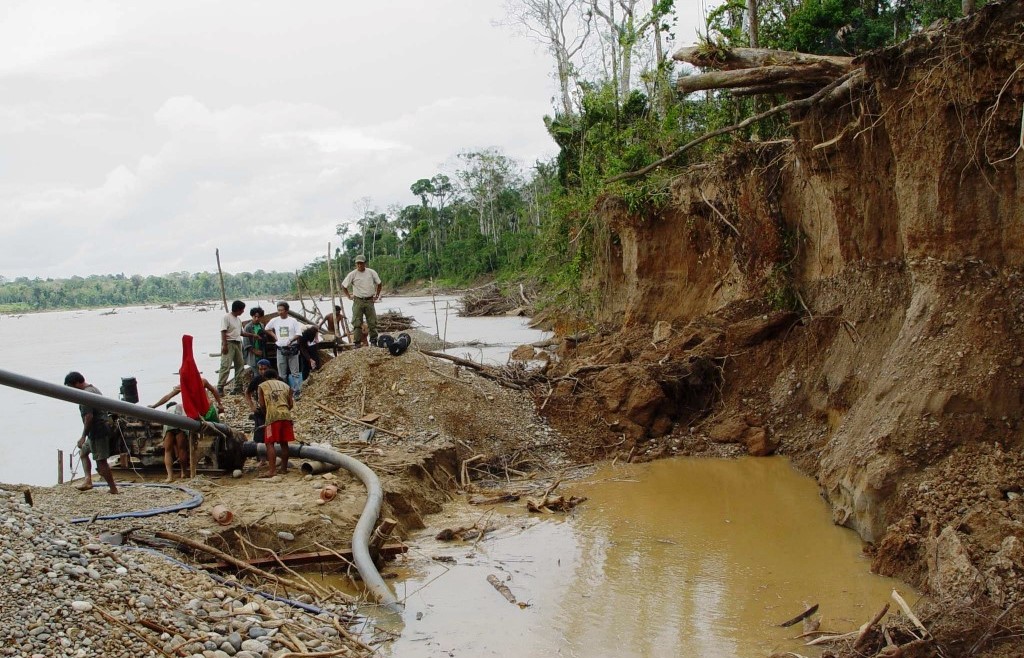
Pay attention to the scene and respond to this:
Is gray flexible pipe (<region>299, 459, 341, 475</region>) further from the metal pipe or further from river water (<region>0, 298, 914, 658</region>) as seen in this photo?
river water (<region>0, 298, 914, 658</region>)

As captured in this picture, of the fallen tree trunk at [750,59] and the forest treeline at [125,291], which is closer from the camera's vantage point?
the fallen tree trunk at [750,59]

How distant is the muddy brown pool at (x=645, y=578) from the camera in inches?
237

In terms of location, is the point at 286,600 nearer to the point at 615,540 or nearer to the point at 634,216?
the point at 615,540

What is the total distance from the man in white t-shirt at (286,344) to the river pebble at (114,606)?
22.2 ft

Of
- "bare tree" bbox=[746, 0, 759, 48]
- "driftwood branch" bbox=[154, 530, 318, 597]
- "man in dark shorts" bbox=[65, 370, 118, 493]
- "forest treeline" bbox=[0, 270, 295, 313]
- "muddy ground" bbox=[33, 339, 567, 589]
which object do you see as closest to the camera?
"driftwood branch" bbox=[154, 530, 318, 597]

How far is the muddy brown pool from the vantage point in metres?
6.03

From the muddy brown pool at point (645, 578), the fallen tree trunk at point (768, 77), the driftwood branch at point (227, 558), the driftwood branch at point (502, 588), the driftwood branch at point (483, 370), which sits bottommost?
the muddy brown pool at point (645, 578)

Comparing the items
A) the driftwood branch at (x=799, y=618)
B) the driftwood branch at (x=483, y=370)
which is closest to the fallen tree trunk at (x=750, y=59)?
the driftwood branch at (x=483, y=370)

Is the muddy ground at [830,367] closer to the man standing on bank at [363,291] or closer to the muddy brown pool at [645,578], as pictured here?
the muddy brown pool at [645,578]

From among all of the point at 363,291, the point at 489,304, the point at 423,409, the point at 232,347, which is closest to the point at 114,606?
the point at 423,409

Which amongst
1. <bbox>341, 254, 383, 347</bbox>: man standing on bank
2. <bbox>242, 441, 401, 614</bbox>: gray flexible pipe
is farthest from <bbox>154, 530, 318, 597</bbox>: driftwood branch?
<bbox>341, 254, 383, 347</bbox>: man standing on bank

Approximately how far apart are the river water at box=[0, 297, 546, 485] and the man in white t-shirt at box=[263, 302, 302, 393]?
372 cm

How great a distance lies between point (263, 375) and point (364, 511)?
2700mm

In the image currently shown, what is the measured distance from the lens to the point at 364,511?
769 cm
